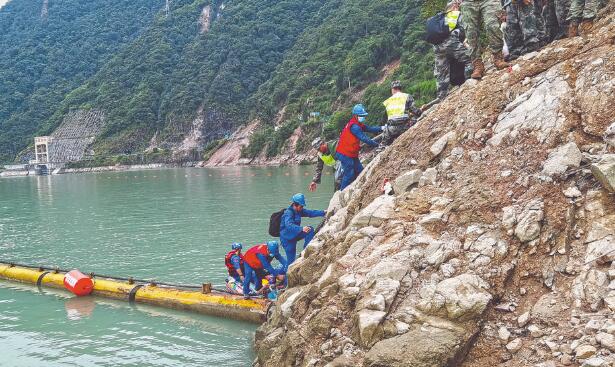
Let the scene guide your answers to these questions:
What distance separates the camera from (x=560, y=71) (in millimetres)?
8047

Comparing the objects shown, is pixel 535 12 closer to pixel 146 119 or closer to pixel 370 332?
pixel 370 332

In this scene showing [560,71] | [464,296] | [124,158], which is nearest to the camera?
[464,296]

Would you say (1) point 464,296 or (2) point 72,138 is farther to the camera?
(2) point 72,138

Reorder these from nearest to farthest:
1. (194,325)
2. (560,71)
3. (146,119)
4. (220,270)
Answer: (560,71) → (194,325) → (220,270) → (146,119)

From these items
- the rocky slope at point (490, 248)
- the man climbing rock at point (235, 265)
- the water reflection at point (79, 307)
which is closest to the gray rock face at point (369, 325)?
the rocky slope at point (490, 248)

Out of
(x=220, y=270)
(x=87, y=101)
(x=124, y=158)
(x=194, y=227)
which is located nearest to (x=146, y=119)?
(x=124, y=158)

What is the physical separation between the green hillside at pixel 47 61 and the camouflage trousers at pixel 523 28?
151 m

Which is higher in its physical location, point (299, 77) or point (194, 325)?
point (299, 77)

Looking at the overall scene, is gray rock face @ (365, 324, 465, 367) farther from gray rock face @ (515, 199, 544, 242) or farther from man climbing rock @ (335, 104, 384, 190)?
man climbing rock @ (335, 104, 384, 190)

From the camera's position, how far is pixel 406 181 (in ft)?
28.1

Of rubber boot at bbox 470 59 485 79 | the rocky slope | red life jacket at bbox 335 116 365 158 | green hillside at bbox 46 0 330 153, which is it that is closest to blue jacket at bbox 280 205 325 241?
red life jacket at bbox 335 116 365 158

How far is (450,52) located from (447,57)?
225 millimetres

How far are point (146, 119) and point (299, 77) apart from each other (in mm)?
42612

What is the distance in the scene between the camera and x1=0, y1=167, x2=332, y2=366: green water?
1108 centimetres
